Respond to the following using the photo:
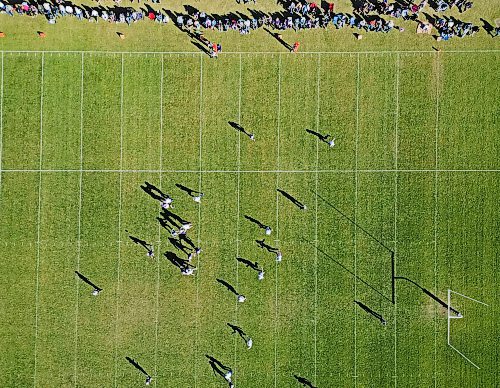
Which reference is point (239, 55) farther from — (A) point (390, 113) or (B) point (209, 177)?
(A) point (390, 113)

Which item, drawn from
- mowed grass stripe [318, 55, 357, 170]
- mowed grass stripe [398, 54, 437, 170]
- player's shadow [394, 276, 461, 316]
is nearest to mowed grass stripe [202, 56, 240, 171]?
mowed grass stripe [318, 55, 357, 170]

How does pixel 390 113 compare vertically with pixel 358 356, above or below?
above

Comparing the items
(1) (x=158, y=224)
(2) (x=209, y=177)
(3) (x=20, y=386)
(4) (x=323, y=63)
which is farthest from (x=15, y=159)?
(4) (x=323, y=63)

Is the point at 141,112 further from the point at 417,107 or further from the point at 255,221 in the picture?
the point at 417,107

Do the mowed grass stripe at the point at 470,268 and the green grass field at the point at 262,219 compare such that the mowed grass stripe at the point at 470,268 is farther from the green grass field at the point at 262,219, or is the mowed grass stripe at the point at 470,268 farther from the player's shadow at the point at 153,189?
the player's shadow at the point at 153,189

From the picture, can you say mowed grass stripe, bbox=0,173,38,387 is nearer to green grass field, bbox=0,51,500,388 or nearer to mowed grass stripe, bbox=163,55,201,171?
green grass field, bbox=0,51,500,388

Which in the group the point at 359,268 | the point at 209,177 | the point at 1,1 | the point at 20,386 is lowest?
the point at 20,386
